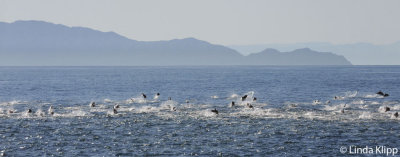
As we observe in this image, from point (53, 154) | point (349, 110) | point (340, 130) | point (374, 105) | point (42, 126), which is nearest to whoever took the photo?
point (53, 154)

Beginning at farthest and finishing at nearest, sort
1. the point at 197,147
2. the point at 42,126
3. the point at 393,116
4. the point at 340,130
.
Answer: the point at 393,116 → the point at 42,126 → the point at 340,130 → the point at 197,147

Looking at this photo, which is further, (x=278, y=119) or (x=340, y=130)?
(x=278, y=119)

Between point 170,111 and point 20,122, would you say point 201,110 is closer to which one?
point 170,111

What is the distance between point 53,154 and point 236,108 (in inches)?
1224

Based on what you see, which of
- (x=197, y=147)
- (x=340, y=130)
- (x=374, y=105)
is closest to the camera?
(x=197, y=147)

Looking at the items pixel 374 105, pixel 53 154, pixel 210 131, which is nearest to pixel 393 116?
pixel 374 105

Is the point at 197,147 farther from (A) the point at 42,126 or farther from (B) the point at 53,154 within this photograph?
(A) the point at 42,126

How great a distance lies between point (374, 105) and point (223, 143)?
3406cm

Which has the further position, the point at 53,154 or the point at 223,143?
the point at 223,143

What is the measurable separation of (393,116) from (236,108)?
18.8 m

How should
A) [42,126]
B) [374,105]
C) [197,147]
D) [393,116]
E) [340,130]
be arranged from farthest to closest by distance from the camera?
1. [374,105]
2. [393,116]
3. [42,126]
4. [340,130]
5. [197,147]

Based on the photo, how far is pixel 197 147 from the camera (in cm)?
3678

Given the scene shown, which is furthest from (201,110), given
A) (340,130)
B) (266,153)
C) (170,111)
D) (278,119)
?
(266,153)

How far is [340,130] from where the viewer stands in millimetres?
43000
